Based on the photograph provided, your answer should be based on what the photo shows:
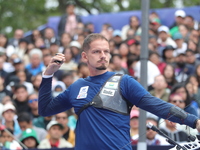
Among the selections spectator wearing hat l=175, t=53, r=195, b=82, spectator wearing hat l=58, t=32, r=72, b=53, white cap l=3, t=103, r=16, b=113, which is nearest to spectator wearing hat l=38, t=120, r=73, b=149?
white cap l=3, t=103, r=16, b=113

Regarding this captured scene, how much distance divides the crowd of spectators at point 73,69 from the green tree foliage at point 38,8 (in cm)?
918

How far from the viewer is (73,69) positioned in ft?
45.5

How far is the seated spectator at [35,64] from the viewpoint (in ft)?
46.4

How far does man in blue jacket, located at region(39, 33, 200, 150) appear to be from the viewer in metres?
5.29

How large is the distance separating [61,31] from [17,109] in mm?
6481

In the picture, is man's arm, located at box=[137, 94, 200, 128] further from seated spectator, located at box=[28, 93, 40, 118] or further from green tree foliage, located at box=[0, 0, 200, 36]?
green tree foliage, located at box=[0, 0, 200, 36]

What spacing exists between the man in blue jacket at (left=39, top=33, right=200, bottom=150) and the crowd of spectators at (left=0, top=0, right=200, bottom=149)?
9.44ft

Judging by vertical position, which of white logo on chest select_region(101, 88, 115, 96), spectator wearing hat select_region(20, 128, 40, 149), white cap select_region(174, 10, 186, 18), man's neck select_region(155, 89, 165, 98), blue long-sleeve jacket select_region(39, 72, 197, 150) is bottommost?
spectator wearing hat select_region(20, 128, 40, 149)

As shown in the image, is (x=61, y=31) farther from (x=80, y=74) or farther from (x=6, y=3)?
(x=6, y=3)

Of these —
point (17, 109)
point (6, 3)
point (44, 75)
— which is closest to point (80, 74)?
point (17, 109)

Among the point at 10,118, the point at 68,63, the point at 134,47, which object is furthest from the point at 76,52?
the point at 10,118

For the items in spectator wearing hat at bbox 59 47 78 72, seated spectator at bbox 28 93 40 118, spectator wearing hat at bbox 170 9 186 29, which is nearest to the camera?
seated spectator at bbox 28 93 40 118

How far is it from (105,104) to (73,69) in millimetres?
8510

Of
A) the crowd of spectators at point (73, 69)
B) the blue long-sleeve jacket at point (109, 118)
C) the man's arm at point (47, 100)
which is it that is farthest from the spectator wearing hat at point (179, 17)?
the blue long-sleeve jacket at point (109, 118)
